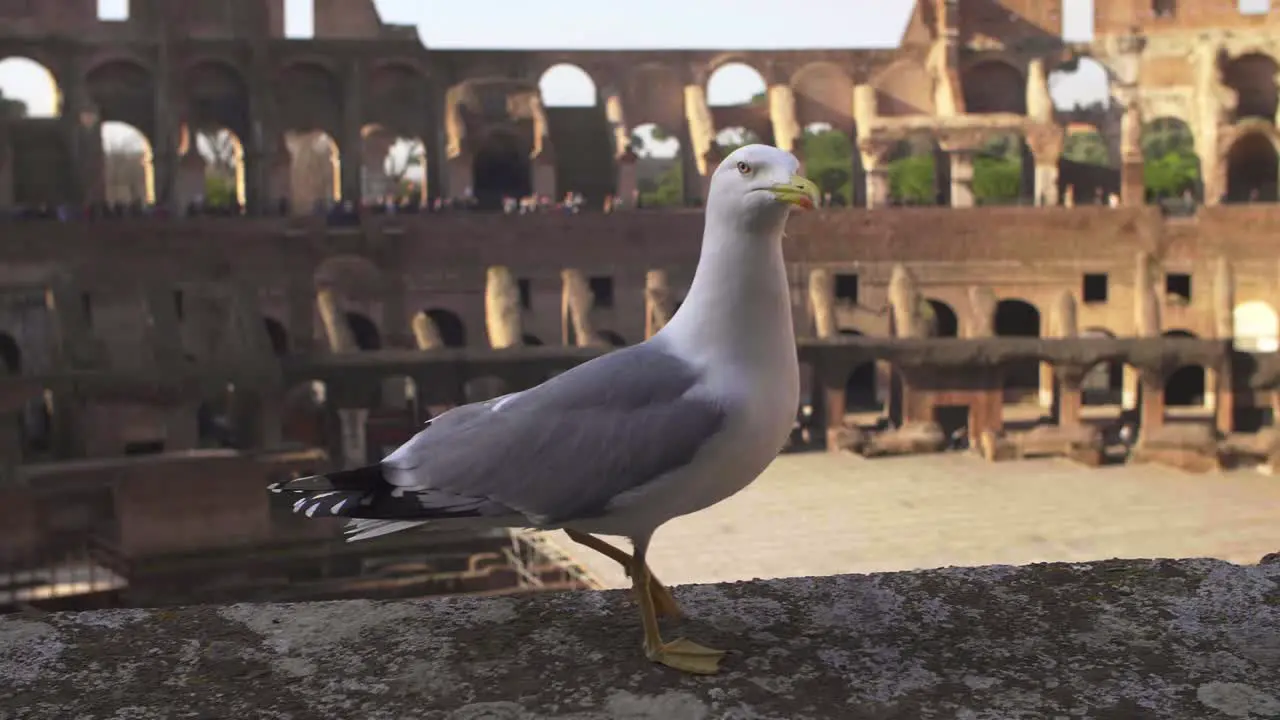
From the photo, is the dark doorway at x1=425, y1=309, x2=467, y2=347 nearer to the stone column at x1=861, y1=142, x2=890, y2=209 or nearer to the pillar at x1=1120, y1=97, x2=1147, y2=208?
the stone column at x1=861, y1=142, x2=890, y2=209

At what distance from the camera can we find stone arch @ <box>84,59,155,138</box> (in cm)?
2761

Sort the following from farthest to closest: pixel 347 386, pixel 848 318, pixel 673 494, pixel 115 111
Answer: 1. pixel 115 111
2. pixel 848 318
3. pixel 347 386
4. pixel 673 494

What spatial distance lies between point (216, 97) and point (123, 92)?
1.74 m

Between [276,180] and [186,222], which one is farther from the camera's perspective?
[276,180]

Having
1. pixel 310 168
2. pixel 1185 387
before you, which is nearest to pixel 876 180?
pixel 1185 387

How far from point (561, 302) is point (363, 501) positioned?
916 inches

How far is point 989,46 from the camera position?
30078 mm

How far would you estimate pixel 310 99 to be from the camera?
94.3 ft

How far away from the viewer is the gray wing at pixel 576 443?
10.0 ft

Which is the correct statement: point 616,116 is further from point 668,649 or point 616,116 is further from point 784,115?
point 668,649

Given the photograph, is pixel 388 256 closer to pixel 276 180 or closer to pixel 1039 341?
pixel 276 180

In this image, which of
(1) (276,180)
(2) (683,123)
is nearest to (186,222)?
(1) (276,180)

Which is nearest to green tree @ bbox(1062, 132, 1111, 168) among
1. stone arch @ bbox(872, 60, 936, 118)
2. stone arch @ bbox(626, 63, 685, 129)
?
stone arch @ bbox(872, 60, 936, 118)

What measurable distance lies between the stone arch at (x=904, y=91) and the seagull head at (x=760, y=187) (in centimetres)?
2756
